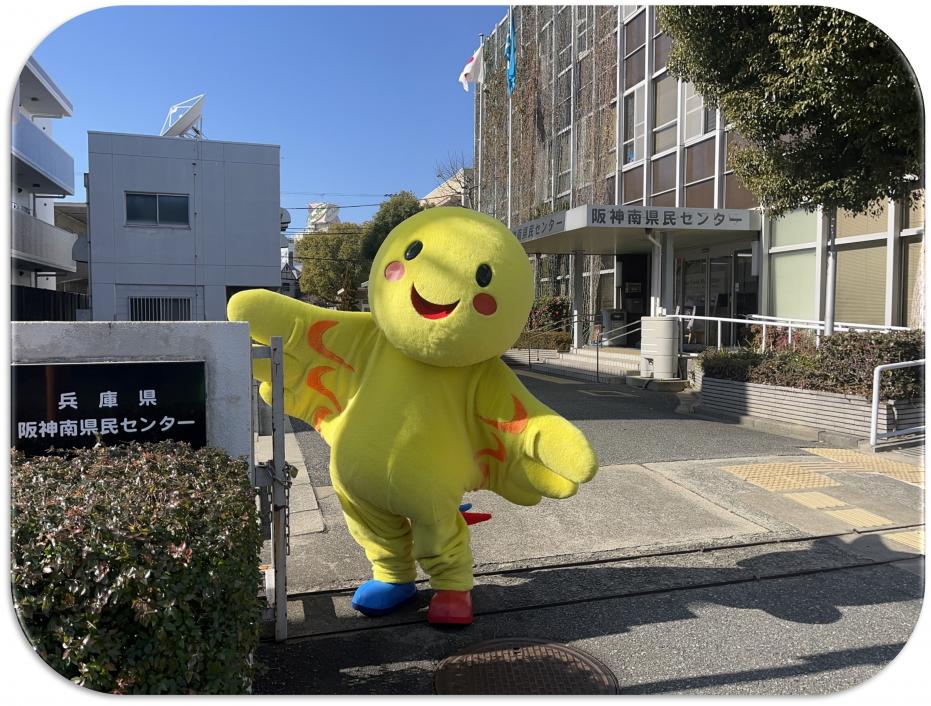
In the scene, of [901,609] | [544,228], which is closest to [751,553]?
[901,609]

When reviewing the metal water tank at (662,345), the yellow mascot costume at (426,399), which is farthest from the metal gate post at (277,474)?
the metal water tank at (662,345)

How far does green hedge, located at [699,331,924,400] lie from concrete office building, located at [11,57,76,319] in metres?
15.7

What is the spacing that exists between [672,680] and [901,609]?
1690 mm

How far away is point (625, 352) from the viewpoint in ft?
54.1

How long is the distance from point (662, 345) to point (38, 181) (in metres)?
19.4

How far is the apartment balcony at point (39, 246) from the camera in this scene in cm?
1895

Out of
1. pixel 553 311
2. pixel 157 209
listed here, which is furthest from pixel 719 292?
pixel 157 209

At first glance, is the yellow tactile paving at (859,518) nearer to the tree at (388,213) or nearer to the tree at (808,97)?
the tree at (808,97)

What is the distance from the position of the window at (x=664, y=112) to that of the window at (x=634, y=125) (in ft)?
1.64

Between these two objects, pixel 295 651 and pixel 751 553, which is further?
pixel 751 553

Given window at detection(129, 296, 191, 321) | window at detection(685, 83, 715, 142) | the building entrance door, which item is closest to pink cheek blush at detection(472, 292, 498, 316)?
the building entrance door

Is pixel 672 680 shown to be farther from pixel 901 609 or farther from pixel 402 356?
pixel 402 356

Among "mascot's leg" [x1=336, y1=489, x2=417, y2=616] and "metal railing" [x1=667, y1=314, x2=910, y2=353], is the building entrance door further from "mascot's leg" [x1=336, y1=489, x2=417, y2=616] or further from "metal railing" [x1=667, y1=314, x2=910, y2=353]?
"mascot's leg" [x1=336, y1=489, x2=417, y2=616]

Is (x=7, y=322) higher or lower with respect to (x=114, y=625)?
higher
